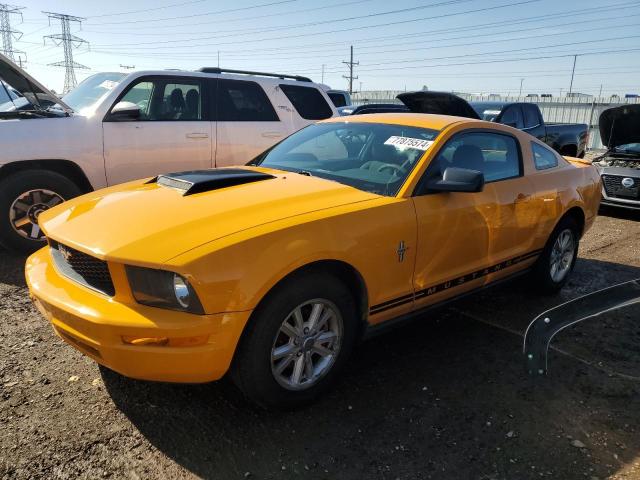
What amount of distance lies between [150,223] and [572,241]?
3.95 metres

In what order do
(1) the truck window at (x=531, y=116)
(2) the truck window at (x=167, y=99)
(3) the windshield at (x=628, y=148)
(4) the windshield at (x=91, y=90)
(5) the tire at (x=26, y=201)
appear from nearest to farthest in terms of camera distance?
1. (5) the tire at (x=26, y=201)
2. (4) the windshield at (x=91, y=90)
3. (2) the truck window at (x=167, y=99)
4. (3) the windshield at (x=628, y=148)
5. (1) the truck window at (x=531, y=116)

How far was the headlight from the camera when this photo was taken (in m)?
2.26

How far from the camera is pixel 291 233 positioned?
2.53 meters

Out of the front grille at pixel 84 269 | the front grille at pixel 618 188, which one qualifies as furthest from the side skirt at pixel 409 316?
the front grille at pixel 618 188

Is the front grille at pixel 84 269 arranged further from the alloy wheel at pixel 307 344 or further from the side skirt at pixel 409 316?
the side skirt at pixel 409 316

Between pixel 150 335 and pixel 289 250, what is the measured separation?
2.43ft

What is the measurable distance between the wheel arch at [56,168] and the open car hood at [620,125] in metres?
8.19

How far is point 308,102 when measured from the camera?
7.22m

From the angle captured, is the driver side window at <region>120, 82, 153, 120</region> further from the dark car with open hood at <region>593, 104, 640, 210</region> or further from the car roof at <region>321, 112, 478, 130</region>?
the dark car with open hood at <region>593, 104, 640, 210</region>

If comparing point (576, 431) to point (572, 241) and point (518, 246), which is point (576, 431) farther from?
point (572, 241)

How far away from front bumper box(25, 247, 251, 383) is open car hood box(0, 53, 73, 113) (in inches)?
144

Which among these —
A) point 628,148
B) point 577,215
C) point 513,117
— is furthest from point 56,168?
point 628,148

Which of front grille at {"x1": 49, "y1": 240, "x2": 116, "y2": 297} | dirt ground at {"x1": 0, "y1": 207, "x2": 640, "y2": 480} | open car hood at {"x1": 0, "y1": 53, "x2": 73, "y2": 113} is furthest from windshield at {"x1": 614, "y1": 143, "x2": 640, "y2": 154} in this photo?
front grille at {"x1": 49, "y1": 240, "x2": 116, "y2": 297}

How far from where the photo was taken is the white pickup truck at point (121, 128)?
4969 mm
